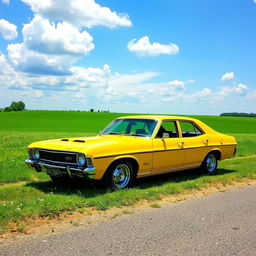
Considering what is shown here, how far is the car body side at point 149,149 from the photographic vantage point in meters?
6.27

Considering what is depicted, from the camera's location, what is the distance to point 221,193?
6.79 meters

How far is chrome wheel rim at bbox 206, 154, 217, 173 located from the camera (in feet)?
29.5

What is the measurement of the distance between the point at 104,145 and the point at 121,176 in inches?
33.8

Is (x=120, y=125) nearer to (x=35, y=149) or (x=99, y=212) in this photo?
(x=35, y=149)

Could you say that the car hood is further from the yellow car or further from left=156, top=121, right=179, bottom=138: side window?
left=156, top=121, right=179, bottom=138: side window

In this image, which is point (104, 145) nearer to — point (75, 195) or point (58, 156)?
point (58, 156)

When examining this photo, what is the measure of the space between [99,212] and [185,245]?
67.5 inches

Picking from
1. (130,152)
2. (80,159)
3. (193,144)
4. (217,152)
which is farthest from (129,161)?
(217,152)

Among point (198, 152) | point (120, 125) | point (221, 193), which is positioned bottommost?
point (221, 193)

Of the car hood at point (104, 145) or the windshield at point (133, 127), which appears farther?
the windshield at point (133, 127)

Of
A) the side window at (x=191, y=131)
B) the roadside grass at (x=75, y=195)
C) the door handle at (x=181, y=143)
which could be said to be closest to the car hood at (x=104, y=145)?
the roadside grass at (x=75, y=195)

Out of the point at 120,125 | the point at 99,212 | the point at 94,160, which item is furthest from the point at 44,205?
the point at 120,125

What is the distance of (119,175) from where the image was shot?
6715 millimetres

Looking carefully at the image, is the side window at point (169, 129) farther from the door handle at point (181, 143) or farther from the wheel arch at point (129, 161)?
the wheel arch at point (129, 161)
